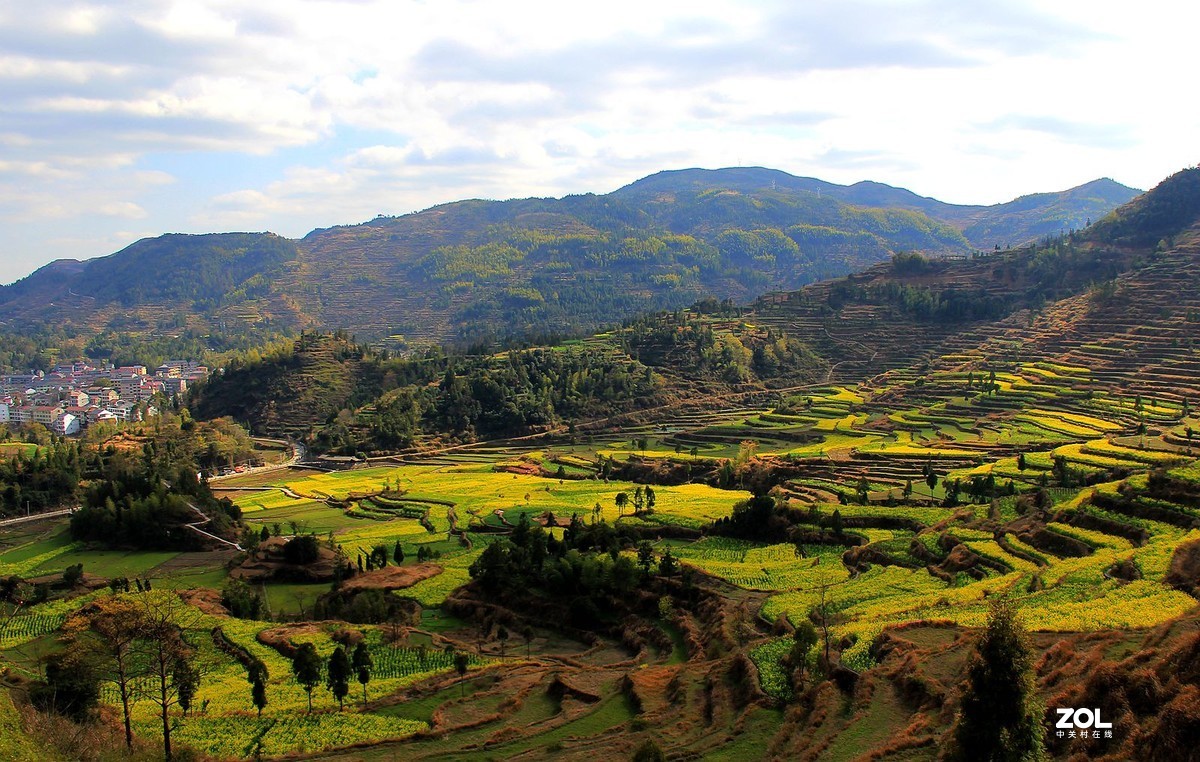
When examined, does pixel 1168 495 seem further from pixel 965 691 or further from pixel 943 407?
pixel 943 407

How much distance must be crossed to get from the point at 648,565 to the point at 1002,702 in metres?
24.6

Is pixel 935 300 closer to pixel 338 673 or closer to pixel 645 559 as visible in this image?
pixel 645 559

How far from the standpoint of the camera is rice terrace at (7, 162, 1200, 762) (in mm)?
24745

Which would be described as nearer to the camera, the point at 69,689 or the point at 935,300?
the point at 69,689

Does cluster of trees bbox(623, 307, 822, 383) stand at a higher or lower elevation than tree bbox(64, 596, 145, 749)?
higher

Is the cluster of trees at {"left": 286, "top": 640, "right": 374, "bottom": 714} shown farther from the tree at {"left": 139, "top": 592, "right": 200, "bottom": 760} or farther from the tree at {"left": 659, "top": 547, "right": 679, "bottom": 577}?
Answer: the tree at {"left": 659, "top": 547, "right": 679, "bottom": 577}

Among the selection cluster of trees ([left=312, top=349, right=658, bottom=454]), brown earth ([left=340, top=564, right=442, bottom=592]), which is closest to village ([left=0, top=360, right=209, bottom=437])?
cluster of trees ([left=312, top=349, right=658, bottom=454])

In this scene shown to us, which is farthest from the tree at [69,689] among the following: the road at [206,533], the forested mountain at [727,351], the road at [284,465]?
the forested mountain at [727,351]

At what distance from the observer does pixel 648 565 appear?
41.3m

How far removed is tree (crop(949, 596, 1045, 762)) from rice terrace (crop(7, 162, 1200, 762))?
63 millimetres

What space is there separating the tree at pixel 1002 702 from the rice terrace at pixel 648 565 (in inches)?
2.5

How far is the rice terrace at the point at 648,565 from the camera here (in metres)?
24.7

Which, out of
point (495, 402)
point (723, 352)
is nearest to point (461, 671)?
point (495, 402)

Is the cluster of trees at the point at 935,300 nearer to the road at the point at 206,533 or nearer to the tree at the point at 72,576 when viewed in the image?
the road at the point at 206,533
